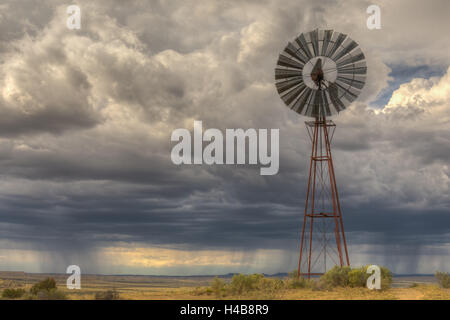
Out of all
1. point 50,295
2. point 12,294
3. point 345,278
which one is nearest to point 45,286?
point 12,294

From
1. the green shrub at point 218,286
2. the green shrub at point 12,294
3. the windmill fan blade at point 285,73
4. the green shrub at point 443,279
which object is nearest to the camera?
the green shrub at point 12,294

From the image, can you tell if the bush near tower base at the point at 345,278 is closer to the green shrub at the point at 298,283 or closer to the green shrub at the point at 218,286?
the green shrub at the point at 298,283

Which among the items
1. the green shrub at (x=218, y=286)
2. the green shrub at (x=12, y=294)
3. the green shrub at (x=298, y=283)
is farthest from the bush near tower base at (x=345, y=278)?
the green shrub at (x=12, y=294)

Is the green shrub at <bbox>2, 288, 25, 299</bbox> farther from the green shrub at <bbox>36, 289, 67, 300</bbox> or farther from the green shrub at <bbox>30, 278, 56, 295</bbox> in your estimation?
the green shrub at <bbox>36, 289, 67, 300</bbox>

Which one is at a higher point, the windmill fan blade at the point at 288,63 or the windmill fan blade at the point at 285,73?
the windmill fan blade at the point at 288,63

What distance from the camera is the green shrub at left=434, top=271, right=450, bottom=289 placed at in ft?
151

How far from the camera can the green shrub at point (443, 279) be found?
1813 inches
